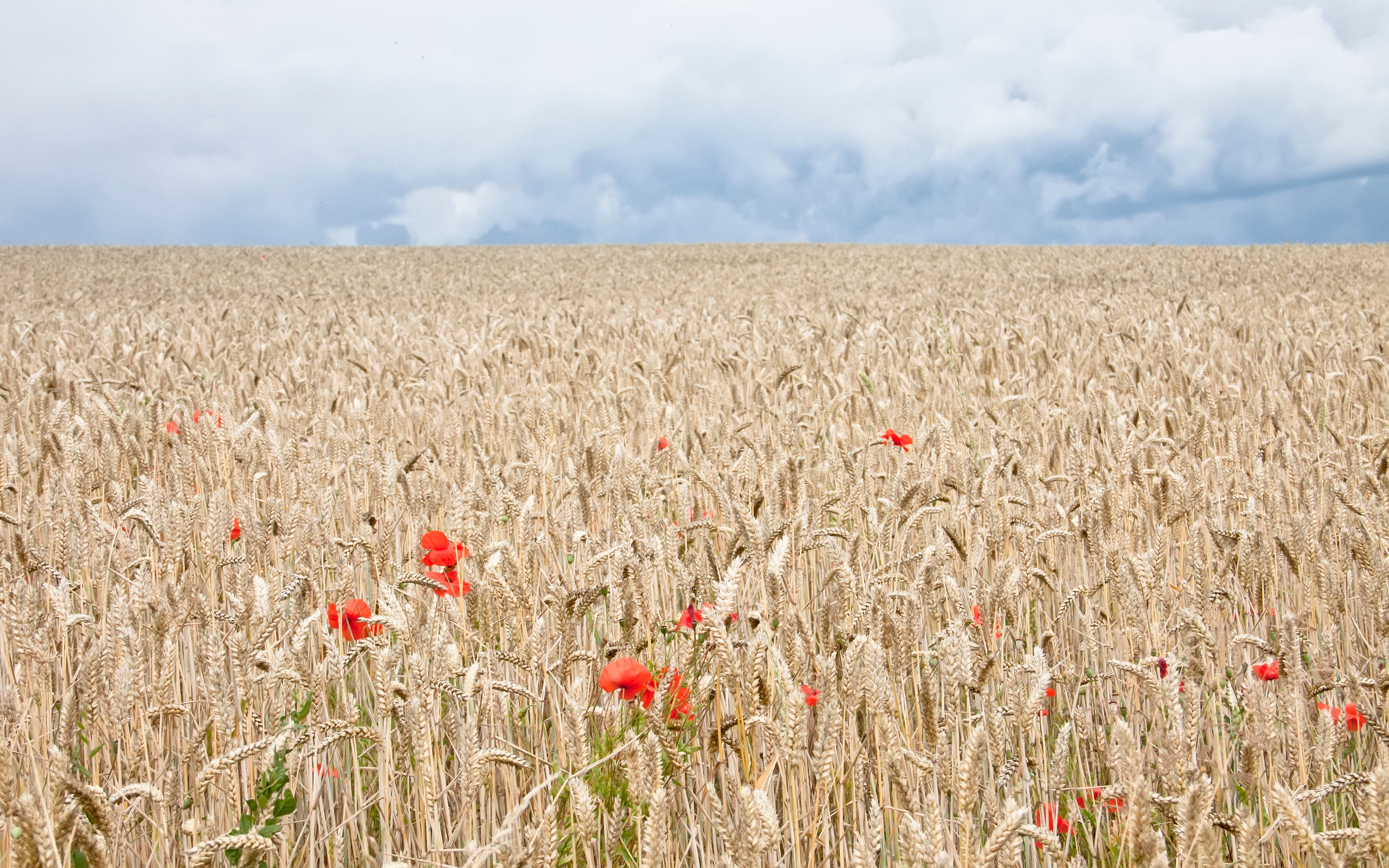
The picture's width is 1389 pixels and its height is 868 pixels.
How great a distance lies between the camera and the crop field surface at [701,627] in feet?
4.08

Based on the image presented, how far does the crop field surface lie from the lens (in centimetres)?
124

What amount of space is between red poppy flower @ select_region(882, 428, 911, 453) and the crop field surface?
0.08ft

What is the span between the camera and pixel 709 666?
5.55 feet

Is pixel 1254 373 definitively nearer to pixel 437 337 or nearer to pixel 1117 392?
pixel 1117 392

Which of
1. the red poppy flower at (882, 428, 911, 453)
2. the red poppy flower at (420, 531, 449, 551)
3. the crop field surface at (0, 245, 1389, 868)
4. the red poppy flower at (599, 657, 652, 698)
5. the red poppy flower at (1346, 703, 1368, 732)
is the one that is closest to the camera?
the crop field surface at (0, 245, 1389, 868)

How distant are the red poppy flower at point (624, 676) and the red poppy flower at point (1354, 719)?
48.9 inches

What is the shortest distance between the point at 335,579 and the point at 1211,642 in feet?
5.65

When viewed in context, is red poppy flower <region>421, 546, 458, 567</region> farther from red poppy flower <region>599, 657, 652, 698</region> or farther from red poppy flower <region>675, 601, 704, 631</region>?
red poppy flower <region>599, 657, 652, 698</region>

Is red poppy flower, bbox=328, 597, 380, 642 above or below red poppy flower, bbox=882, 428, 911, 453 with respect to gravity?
below

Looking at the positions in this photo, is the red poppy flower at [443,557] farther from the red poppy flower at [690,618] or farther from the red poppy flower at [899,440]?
the red poppy flower at [899,440]

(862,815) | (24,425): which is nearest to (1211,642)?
(862,815)

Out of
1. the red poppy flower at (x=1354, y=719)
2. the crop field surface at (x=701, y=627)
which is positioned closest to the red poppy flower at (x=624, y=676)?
the crop field surface at (x=701, y=627)

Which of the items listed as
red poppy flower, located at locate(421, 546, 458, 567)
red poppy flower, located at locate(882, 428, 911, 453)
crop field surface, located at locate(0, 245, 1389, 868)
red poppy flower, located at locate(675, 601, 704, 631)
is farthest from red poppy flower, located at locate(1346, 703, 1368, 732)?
red poppy flower, located at locate(421, 546, 458, 567)

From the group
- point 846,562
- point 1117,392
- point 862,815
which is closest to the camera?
point 862,815
